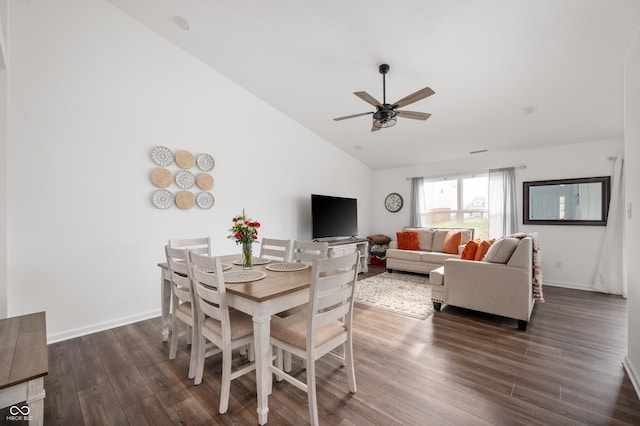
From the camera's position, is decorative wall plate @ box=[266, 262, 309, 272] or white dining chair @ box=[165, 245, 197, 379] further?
decorative wall plate @ box=[266, 262, 309, 272]

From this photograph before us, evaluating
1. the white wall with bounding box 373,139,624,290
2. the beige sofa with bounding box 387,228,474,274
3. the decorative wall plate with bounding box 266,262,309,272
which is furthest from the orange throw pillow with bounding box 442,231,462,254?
the decorative wall plate with bounding box 266,262,309,272

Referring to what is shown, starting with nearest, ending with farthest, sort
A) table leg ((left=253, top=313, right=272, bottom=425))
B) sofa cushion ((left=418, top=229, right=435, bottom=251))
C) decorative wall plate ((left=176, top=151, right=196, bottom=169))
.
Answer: table leg ((left=253, top=313, right=272, bottom=425)) → decorative wall plate ((left=176, top=151, right=196, bottom=169)) → sofa cushion ((left=418, top=229, right=435, bottom=251))

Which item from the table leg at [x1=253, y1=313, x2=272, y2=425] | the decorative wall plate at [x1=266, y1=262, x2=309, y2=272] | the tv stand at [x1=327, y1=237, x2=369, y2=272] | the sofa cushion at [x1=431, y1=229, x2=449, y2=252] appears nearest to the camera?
the table leg at [x1=253, y1=313, x2=272, y2=425]

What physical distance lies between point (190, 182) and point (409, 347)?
318cm

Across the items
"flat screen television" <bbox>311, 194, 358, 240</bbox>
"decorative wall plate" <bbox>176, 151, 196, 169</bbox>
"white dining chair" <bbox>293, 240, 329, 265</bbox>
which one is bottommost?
"white dining chair" <bbox>293, 240, 329, 265</bbox>

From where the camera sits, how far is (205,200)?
3680 mm

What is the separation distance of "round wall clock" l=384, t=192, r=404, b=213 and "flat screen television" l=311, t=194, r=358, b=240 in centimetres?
125

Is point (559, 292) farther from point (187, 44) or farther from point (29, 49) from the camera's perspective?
point (29, 49)

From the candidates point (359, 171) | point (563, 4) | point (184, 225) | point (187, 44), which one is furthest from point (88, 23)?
point (359, 171)

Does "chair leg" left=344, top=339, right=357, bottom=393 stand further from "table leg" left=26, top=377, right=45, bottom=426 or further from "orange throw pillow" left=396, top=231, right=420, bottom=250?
"orange throw pillow" left=396, top=231, right=420, bottom=250

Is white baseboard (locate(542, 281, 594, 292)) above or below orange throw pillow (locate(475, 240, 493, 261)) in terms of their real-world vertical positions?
below

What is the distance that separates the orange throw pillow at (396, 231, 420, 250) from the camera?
18.3 ft

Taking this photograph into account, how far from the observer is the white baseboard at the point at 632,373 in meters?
1.84

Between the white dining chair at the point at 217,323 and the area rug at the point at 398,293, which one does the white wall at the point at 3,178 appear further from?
the area rug at the point at 398,293
